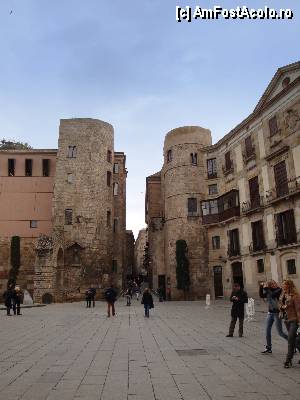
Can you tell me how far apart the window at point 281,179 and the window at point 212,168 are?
10220 mm

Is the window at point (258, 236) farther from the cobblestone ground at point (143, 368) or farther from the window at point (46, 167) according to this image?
the window at point (46, 167)

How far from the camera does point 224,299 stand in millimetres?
31312

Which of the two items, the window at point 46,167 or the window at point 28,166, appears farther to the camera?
the window at point 46,167

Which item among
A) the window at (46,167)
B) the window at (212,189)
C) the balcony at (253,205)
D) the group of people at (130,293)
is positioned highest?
the window at (46,167)

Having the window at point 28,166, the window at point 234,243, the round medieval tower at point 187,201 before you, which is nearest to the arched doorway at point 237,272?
the window at point 234,243

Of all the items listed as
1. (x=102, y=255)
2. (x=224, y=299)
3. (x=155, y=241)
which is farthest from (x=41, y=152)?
(x=224, y=299)

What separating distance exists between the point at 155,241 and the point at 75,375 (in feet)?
122

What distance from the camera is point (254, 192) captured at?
90.4 feet

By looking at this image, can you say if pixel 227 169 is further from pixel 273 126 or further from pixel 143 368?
pixel 143 368

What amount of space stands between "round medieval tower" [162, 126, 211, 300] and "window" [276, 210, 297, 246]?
13.0m

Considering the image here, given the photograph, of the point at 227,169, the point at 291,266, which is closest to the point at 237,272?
the point at 291,266

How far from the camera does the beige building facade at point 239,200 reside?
78.1 ft

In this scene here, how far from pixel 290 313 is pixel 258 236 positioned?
68.3 ft

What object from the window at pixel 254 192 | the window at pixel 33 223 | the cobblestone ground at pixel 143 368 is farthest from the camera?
the window at pixel 33 223
